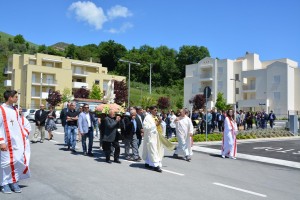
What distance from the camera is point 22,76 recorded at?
67.2 meters

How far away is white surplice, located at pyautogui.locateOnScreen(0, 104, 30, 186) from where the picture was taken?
22.3 ft

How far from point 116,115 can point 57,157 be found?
95.8 inches

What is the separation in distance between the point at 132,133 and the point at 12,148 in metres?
5.71

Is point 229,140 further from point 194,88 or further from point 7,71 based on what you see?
point 7,71

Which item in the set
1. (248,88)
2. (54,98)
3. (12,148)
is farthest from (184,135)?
(248,88)

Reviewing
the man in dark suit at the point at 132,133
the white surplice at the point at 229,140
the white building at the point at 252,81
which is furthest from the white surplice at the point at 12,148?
the white building at the point at 252,81

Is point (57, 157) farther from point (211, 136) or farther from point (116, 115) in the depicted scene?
point (211, 136)

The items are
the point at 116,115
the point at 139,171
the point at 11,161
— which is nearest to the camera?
the point at 11,161

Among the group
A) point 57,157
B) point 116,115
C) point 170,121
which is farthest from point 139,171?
point 170,121

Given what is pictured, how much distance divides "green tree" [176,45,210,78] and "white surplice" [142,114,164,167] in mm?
93950

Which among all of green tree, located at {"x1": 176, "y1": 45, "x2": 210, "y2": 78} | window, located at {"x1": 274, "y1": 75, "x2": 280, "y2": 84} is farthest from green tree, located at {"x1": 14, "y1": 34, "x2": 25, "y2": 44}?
window, located at {"x1": 274, "y1": 75, "x2": 280, "y2": 84}

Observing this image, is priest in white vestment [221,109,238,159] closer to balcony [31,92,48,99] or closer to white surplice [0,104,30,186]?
white surplice [0,104,30,186]

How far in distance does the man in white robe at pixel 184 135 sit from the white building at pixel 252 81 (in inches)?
1758

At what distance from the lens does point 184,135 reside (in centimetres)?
1318
